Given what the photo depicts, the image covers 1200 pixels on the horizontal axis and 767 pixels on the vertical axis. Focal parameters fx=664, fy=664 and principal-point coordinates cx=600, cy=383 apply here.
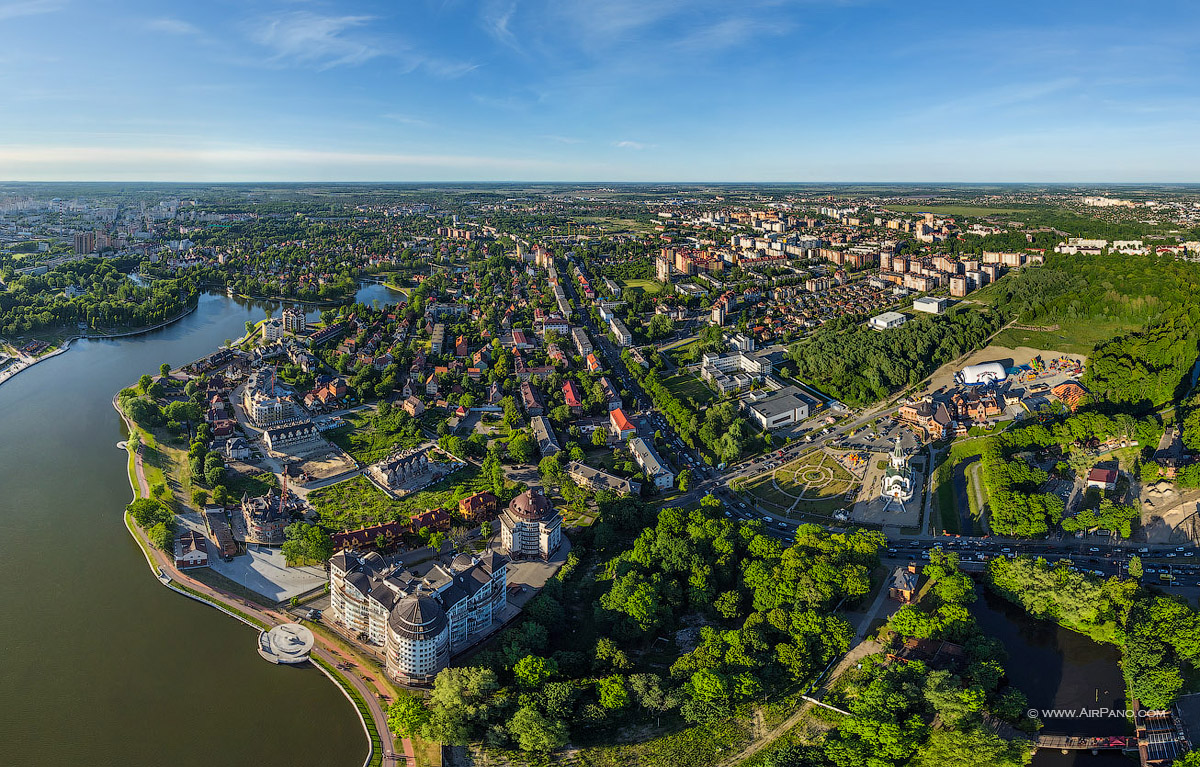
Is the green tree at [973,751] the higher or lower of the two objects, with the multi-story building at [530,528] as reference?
lower

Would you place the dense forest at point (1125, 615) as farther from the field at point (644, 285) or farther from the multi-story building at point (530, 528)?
the field at point (644, 285)

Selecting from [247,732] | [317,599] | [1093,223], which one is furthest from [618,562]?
[1093,223]

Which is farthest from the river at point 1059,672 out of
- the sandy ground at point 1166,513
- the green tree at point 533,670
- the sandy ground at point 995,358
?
the sandy ground at point 995,358

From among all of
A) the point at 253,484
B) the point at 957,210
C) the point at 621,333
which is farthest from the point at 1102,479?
the point at 957,210

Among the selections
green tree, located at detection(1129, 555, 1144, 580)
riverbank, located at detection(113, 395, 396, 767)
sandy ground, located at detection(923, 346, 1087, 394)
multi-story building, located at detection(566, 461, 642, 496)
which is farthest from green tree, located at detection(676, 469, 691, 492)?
sandy ground, located at detection(923, 346, 1087, 394)

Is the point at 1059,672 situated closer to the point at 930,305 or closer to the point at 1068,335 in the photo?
the point at 1068,335

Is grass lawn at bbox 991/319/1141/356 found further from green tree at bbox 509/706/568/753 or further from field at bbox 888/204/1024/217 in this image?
field at bbox 888/204/1024/217
